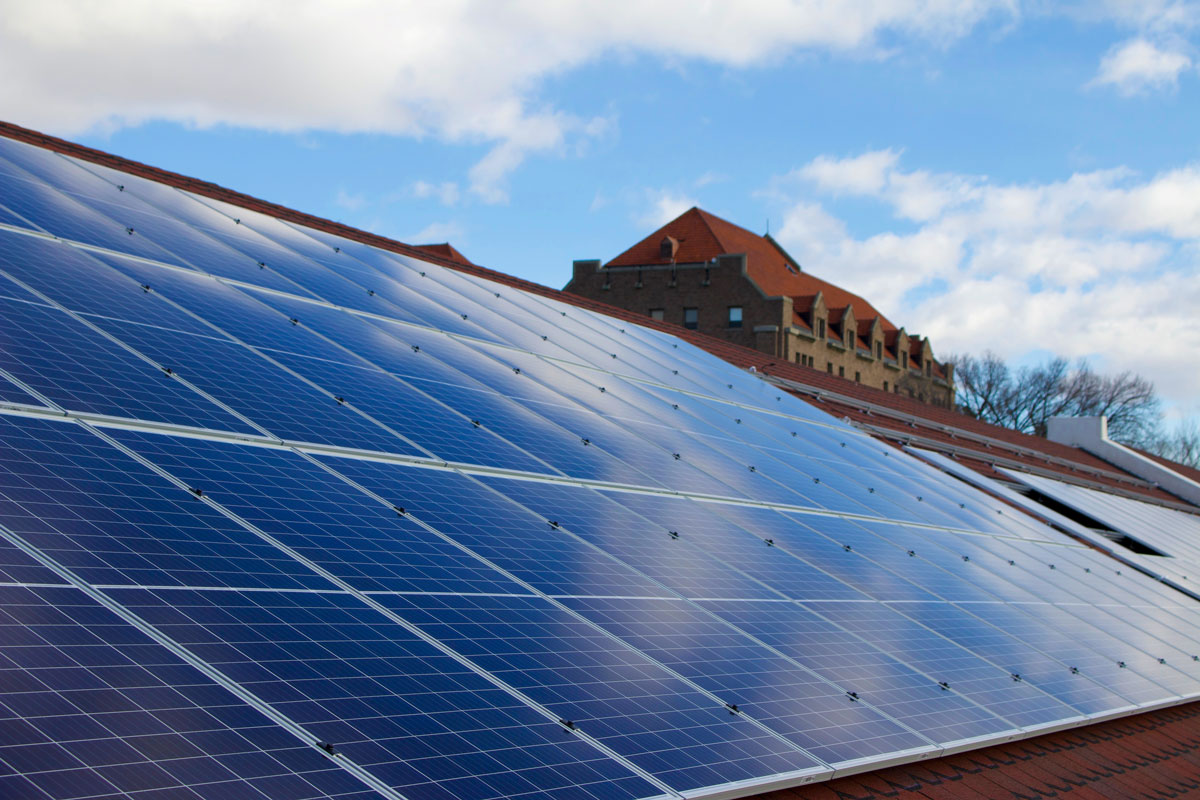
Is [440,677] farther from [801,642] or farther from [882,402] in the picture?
[882,402]

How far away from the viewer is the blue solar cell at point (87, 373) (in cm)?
679

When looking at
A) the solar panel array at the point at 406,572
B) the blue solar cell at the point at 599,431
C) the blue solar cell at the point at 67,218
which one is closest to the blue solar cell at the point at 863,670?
the solar panel array at the point at 406,572

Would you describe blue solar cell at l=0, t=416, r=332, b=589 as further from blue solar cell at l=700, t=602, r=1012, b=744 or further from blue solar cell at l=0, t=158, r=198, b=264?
blue solar cell at l=0, t=158, r=198, b=264

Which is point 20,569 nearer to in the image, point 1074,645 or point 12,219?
point 12,219

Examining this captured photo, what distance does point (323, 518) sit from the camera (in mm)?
6699

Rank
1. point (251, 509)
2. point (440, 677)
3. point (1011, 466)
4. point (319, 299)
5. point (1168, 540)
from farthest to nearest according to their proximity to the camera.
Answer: point (1011, 466) → point (1168, 540) → point (319, 299) → point (251, 509) → point (440, 677)

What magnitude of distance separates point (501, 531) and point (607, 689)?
6.10ft

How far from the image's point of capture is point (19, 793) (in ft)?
11.9

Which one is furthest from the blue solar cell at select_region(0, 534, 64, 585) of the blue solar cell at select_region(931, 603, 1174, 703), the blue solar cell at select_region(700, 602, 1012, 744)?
the blue solar cell at select_region(931, 603, 1174, 703)

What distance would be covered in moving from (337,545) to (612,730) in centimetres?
191

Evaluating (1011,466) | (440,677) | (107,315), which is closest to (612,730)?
(440,677)

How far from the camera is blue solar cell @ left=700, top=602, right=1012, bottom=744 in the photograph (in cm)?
792

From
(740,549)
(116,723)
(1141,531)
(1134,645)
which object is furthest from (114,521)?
(1141,531)

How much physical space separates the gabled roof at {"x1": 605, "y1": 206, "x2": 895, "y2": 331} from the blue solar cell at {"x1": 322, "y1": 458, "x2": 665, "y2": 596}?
82874 mm
